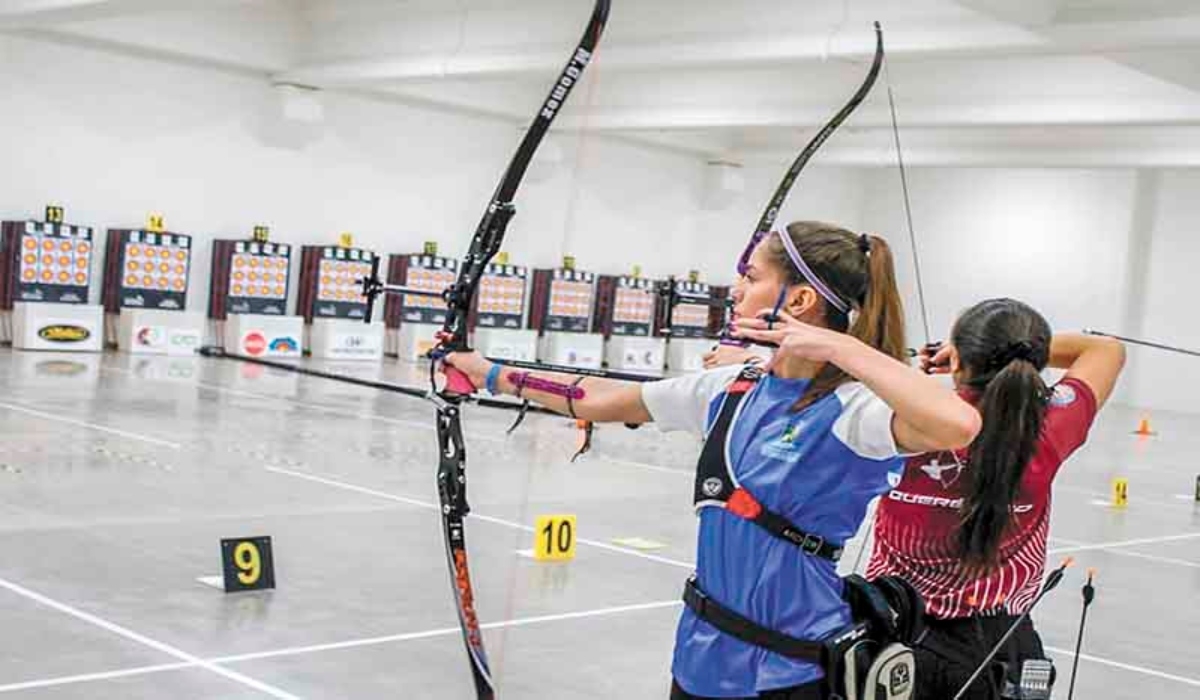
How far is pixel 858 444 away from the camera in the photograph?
1.99m

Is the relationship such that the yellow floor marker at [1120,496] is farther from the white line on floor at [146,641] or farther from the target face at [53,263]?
the target face at [53,263]

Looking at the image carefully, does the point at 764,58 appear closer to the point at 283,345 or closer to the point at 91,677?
the point at 283,345

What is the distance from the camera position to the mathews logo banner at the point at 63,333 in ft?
50.7

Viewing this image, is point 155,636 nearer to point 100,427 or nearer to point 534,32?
point 100,427

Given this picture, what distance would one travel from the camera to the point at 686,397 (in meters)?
2.28

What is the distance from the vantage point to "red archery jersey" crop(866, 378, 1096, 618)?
2.59 m

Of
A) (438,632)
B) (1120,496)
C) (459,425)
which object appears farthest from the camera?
(1120,496)

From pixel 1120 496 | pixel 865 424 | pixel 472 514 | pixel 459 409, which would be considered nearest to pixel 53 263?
pixel 472 514

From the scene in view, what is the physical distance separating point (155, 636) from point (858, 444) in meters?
3.23

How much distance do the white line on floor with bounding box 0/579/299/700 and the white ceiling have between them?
307 inches

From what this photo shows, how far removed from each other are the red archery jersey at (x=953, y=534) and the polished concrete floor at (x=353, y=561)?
0.70 metres

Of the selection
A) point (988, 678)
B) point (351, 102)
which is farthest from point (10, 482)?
point (351, 102)

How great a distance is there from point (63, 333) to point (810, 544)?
14.8 m

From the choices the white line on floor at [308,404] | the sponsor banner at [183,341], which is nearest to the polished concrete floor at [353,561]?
the white line on floor at [308,404]
